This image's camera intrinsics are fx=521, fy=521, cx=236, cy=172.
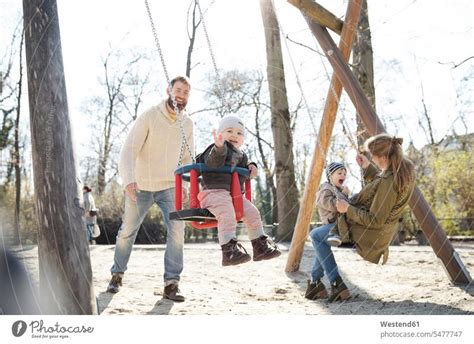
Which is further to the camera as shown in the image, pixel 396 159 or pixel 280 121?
pixel 280 121

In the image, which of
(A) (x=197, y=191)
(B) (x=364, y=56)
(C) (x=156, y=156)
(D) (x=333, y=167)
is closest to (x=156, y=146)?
(C) (x=156, y=156)

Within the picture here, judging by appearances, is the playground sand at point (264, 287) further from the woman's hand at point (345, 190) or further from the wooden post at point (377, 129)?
the woman's hand at point (345, 190)

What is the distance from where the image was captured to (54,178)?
78.0 inches

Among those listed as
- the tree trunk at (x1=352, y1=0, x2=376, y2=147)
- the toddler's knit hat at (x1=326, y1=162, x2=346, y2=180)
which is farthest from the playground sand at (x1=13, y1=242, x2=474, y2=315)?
the tree trunk at (x1=352, y1=0, x2=376, y2=147)

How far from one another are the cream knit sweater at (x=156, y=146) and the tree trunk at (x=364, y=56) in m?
1.25

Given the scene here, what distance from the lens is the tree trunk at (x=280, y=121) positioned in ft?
10.6

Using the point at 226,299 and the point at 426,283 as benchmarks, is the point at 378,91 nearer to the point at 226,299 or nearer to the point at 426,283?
the point at 426,283

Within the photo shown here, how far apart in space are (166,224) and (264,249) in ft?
2.10

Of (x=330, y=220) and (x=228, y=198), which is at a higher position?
(x=228, y=198)

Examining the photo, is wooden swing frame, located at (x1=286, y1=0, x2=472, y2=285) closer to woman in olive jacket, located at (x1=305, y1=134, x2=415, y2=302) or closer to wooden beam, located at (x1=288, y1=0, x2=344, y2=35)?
wooden beam, located at (x1=288, y1=0, x2=344, y2=35)

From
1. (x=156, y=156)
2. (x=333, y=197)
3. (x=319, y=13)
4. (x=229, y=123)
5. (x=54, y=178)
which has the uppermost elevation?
(x=319, y=13)

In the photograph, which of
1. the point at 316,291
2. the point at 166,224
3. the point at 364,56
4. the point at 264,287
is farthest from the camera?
the point at 364,56

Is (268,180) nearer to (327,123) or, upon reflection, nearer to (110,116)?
(327,123)

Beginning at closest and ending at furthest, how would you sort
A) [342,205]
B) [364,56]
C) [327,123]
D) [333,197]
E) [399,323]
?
[399,323] < [342,205] < [333,197] < [327,123] < [364,56]
